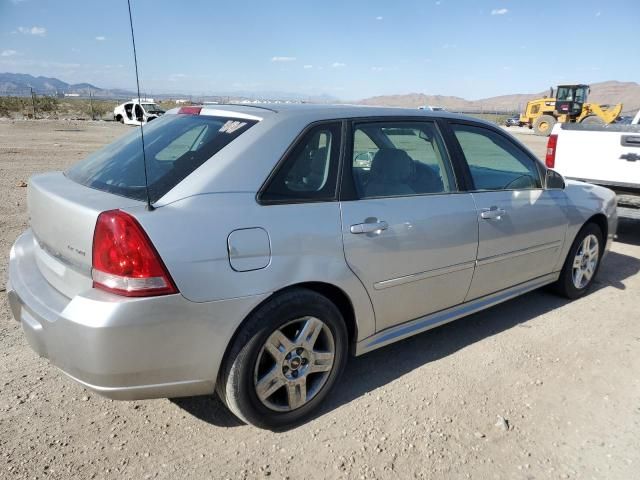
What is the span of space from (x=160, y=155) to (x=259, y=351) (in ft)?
3.95

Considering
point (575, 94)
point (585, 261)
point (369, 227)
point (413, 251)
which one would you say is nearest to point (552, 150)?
point (585, 261)

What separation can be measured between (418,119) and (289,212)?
53.2 inches

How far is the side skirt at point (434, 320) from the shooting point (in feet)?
10.0

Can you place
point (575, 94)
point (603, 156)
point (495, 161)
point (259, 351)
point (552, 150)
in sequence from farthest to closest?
point (575, 94) < point (552, 150) < point (603, 156) < point (495, 161) < point (259, 351)

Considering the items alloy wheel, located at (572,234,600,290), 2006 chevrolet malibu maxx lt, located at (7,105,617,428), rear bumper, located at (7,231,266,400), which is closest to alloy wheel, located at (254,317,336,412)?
2006 chevrolet malibu maxx lt, located at (7,105,617,428)

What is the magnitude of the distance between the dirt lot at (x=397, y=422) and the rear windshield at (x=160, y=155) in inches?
49.2

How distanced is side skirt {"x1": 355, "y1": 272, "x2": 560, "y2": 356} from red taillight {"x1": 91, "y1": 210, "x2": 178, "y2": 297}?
4.36 ft

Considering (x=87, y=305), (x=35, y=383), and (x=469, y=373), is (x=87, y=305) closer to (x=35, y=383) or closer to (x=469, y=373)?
(x=35, y=383)

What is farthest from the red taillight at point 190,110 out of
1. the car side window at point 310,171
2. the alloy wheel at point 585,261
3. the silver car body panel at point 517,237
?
the alloy wheel at point 585,261

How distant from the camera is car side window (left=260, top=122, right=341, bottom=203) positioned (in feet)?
8.44

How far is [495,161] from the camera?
4055 millimetres

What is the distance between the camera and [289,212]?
2535 mm

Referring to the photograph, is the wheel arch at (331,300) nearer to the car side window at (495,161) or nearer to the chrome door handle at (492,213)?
the chrome door handle at (492,213)

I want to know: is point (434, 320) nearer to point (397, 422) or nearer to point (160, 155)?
point (397, 422)
